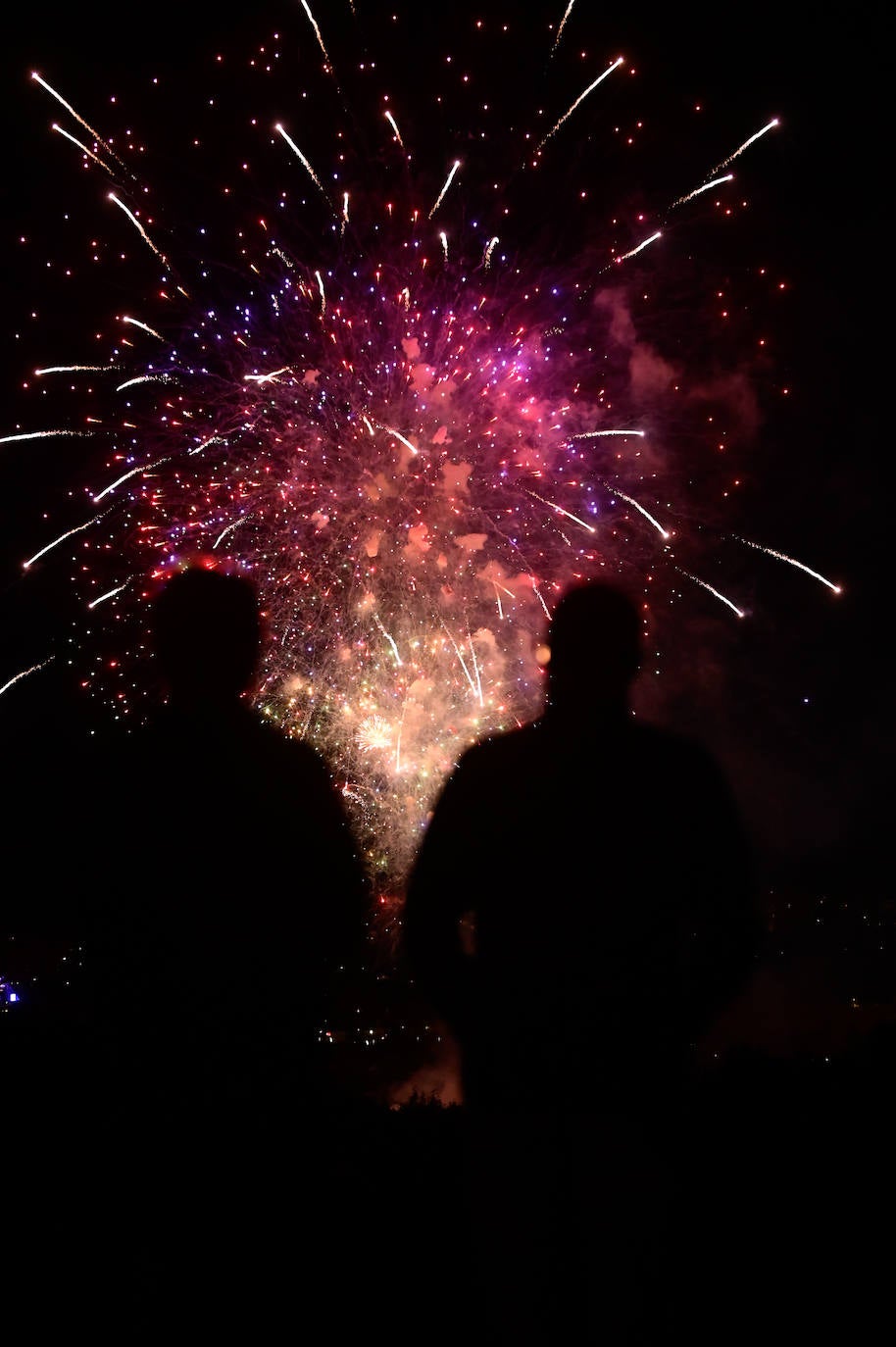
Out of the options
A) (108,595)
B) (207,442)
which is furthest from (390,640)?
(108,595)

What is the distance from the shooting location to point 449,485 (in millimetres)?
8828

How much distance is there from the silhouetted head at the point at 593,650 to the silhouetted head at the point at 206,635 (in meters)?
0.93

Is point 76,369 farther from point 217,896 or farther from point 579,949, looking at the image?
point 579,949

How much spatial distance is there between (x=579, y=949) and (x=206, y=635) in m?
1.35

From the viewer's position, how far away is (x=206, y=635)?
200 centimetres

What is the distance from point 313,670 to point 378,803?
5071mm

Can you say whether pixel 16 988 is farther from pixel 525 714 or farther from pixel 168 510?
pixel 525 714

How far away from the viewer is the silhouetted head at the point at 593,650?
5.81 ft

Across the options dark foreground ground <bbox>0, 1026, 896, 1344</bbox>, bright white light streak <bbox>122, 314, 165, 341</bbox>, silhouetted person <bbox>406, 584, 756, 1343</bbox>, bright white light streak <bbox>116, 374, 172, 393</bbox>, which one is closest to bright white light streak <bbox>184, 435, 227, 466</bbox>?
bright white light streak <bbox>116, 374, 172, 393</bbox>

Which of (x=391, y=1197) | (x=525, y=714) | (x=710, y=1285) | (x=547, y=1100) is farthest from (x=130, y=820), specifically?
(x=525, y=714)

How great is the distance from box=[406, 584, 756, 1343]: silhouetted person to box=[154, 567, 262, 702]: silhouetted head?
0.77 m

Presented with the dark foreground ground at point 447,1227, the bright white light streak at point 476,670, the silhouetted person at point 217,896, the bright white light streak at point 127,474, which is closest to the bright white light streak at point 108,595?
Answer: the bright white light streak at point 127,474

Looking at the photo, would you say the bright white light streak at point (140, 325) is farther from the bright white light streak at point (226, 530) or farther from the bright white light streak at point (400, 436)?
the bright white light streak at point (400, 436)

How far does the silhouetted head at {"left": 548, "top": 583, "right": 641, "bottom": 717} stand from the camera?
5.81 feet
